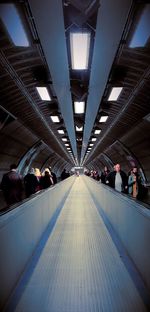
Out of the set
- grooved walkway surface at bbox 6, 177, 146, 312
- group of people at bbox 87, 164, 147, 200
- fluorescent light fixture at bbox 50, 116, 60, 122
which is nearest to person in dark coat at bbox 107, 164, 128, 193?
group of people at bbox 87, 164, 147, 200

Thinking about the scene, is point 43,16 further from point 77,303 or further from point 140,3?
point 77,303

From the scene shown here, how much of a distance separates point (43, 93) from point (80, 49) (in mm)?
3427

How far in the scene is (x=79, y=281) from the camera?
3975mm

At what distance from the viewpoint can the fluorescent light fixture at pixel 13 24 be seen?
383cm

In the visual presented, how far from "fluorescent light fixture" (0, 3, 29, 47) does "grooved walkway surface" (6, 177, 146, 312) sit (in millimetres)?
3593

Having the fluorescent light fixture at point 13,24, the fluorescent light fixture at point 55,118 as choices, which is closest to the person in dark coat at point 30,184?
the fluorescent light fixture at point 55,118

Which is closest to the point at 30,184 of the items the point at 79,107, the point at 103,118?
the point at 79,107

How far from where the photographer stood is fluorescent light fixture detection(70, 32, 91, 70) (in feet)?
16.0

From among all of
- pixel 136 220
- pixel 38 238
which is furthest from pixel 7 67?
pixel 136 220

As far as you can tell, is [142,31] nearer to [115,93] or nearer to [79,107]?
[115,93]

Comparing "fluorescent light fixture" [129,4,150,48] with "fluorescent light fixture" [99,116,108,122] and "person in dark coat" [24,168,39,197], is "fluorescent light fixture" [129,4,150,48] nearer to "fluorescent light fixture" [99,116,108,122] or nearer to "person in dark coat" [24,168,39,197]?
"person in dark coat" [24,168,39,197]

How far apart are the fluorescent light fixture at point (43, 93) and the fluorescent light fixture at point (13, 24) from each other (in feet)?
9.58

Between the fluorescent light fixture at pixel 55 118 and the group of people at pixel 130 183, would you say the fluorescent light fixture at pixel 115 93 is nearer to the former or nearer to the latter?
the group of people at pixel 130 183

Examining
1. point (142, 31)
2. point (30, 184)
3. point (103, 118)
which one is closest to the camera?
point (142, 31)
